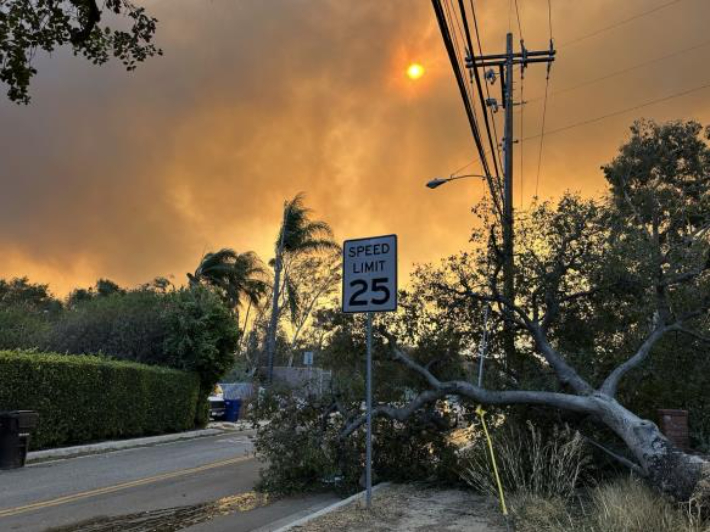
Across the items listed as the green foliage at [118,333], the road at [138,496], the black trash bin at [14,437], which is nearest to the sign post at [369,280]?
the road at [138,496]

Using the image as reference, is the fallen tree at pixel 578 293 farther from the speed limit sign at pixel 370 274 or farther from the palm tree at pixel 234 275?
the palm tree at pixel 234 275

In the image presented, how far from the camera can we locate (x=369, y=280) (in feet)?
24.0

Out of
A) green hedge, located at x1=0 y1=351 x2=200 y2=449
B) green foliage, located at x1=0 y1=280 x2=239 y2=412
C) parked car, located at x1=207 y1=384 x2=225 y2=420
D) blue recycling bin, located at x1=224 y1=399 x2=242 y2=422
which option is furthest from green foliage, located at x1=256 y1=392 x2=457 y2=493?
blue recycling bin, located at x1=224 y1=399 x2=242 y2=422

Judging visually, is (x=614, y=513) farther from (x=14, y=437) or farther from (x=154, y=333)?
(x=154, y=333)

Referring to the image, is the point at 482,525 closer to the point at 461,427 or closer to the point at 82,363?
the point at 461,427

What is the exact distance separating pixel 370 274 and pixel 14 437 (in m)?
8.78

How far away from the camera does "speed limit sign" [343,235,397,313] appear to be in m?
7.16

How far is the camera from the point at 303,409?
9602 mm

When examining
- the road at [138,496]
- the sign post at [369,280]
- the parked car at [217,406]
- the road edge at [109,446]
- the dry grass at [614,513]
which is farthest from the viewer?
the parked car at [217,406]

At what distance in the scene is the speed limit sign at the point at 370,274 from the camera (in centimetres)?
716

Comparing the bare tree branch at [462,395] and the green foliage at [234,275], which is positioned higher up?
the green foliage at [234,275]

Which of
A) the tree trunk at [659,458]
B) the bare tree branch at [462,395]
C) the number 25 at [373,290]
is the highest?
the number 25 at [373,290]

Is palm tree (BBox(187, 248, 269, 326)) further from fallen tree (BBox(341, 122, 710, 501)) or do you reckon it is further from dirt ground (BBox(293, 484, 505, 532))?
dirt ground (BBox(293, 484, 505, 532))

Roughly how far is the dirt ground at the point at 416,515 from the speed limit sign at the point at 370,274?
2.47 metres
